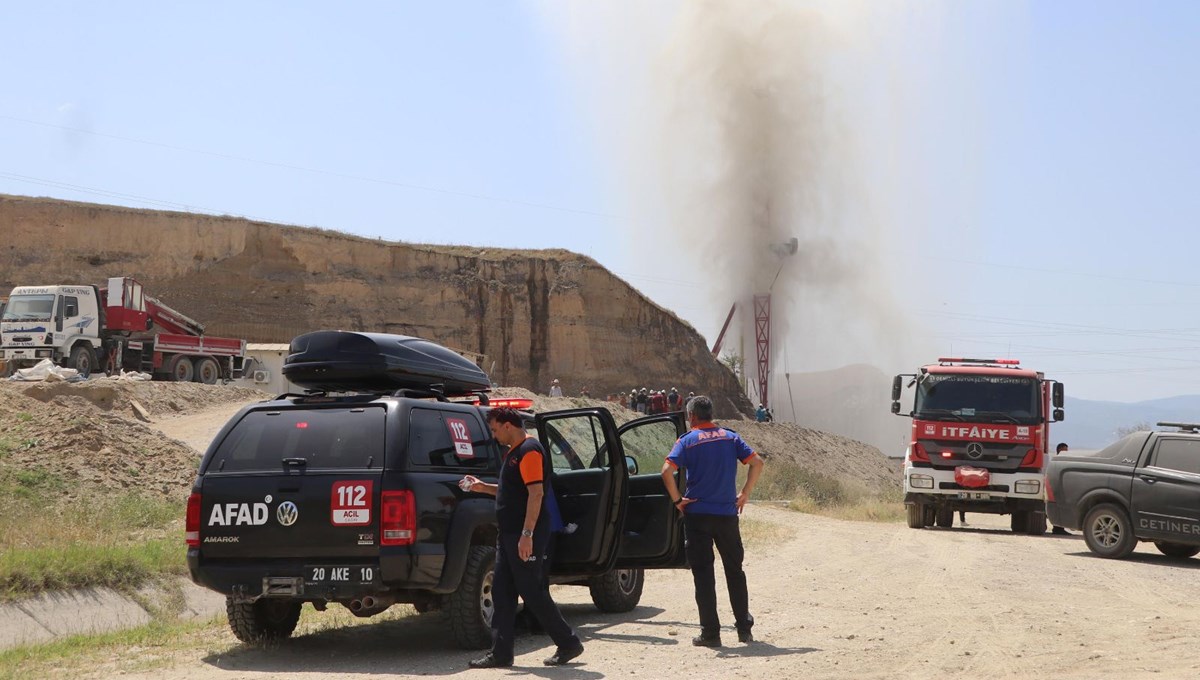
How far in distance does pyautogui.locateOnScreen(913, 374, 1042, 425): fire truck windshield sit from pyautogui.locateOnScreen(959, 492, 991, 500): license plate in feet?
3.91

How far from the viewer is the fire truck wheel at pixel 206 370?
39781 millimetres

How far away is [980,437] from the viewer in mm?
19922

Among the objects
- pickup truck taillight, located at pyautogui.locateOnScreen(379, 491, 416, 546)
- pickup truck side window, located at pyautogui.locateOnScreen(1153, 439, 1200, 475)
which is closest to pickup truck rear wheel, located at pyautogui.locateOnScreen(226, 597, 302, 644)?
pickup truck taillight, located at pyautogui.locateOnScreen(379, 491, 416, 546)

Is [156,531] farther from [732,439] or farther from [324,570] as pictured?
[732,439]

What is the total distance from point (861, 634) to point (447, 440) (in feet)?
11.0

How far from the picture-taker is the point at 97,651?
873 centimetres

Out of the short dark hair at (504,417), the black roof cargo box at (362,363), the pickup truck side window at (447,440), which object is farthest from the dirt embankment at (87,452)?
the short dark hair at (504,417)

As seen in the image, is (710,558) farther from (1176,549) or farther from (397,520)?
(1176,549)

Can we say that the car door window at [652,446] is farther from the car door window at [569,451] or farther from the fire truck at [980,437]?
the fire truck at [980,437]

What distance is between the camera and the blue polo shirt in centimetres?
864

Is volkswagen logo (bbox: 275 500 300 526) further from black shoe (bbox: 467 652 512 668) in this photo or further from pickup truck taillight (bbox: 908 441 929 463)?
pickup truck taillight (bbox: 908 441 929 463)

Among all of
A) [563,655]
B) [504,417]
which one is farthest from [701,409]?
[563,655]

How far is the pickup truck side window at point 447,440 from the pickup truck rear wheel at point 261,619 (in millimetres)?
1558

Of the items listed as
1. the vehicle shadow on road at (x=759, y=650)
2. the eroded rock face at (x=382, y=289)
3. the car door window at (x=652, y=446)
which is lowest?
the vehicle shadow on road at (x=759, y=650)
